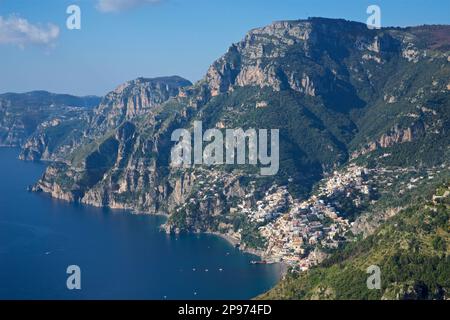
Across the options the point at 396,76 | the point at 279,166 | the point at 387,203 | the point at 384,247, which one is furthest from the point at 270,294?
the point at 396,76

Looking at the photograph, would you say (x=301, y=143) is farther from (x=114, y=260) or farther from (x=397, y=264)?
(x=397, y=264)

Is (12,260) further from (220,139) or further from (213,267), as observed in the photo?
(220,139)

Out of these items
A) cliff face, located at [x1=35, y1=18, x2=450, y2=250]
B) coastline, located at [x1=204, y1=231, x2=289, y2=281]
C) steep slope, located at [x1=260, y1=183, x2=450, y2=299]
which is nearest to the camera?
steep slope, located at [x1=260, y1=183, x2=450, y2=299]

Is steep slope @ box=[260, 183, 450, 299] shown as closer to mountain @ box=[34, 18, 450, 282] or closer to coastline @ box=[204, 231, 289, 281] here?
coastline @ box=[204, 231, 289, 281]

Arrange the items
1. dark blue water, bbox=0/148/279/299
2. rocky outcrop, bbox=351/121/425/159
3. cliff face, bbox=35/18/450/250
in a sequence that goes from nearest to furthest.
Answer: dark blue water, bbox=0/148/279/299
cliff face, bbox=35/18/450/250
rocky outcrop, bbox=351/121/425/159

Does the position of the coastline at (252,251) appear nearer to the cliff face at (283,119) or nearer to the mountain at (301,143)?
the mountain at (301,143)

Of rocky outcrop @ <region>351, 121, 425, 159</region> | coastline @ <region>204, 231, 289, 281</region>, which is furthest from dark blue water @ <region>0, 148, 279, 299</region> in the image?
rocky outcrop @ <region>351, 121, 425, 159</region>
